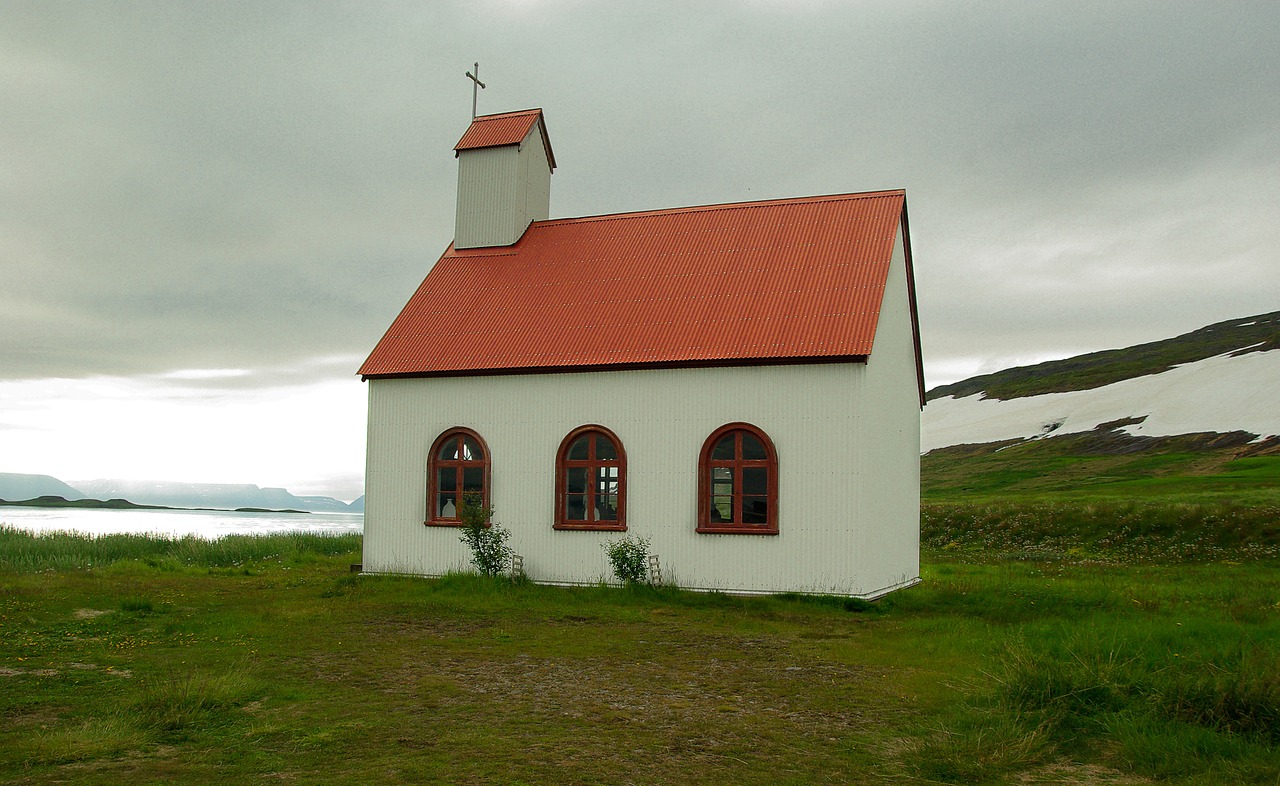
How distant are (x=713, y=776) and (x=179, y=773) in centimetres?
381

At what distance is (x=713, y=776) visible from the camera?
7.05 meters

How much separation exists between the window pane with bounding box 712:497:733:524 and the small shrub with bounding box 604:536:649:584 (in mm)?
1453

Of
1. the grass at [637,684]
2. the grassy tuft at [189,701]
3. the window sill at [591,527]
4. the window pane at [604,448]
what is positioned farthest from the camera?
the window pane at [604,448]

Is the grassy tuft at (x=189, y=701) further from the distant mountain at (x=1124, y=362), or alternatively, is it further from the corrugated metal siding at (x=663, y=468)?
the distant mountain at (x=1124, y=362)

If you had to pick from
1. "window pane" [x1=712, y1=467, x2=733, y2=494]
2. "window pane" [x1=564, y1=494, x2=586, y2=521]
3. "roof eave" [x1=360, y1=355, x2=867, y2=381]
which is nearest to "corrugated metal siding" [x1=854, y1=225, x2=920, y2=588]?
"roof eave" [x1=360, y1=355, x2=867, y2=381]

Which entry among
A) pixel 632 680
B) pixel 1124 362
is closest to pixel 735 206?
pixel 632 680

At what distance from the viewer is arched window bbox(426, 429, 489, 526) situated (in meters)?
21.1

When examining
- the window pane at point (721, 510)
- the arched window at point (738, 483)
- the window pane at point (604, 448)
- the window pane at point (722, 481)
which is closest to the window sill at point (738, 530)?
the arched window at point (738, 483)

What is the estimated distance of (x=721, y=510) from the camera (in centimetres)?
1884

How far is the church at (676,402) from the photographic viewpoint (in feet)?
59.5

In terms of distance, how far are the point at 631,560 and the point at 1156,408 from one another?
213ft

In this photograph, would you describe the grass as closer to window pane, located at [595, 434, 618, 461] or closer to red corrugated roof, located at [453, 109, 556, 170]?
window pane, located at [595, 434, 618, 461]

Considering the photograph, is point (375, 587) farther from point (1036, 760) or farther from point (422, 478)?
point (1036, 760)

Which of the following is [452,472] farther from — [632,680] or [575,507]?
[632,680]
